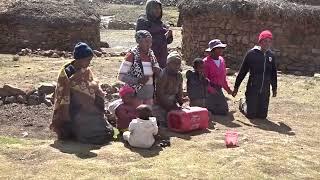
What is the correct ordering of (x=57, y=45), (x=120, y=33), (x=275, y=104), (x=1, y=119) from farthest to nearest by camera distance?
1. (x=120, y=33)
2. (x=57, y=45)
3. (x=275, y=104)
4. (x=1, y=119)

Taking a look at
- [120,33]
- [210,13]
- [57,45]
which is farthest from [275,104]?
[120,33]

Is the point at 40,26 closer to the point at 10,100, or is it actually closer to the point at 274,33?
the point at 274,33

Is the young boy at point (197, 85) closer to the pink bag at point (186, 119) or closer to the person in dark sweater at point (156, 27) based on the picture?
the person in dark sweater at point (156, 27)

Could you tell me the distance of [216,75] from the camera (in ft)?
27.0

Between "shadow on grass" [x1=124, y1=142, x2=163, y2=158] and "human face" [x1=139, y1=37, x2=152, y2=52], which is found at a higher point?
"human face" [x1=139, y1=37, x2=152, y2=52]

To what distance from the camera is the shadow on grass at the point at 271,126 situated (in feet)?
24.9

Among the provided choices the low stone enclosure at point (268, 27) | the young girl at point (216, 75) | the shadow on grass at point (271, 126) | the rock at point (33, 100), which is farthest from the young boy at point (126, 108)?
the low stone enclosure at point (268, 27)

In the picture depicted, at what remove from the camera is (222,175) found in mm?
5418

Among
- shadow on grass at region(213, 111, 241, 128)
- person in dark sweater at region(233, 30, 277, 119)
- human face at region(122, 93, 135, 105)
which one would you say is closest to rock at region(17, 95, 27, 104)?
human face at region(122, 93, 135, 105)

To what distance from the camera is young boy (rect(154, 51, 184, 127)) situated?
714cm

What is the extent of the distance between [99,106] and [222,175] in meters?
1.84

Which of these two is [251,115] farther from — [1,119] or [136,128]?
[1,119]

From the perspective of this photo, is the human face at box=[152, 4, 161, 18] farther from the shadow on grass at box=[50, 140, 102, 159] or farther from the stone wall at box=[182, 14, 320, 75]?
the stone wall at box=[182, 14, 320, 75]

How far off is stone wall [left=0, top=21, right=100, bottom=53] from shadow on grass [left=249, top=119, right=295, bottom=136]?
35.5 ft
